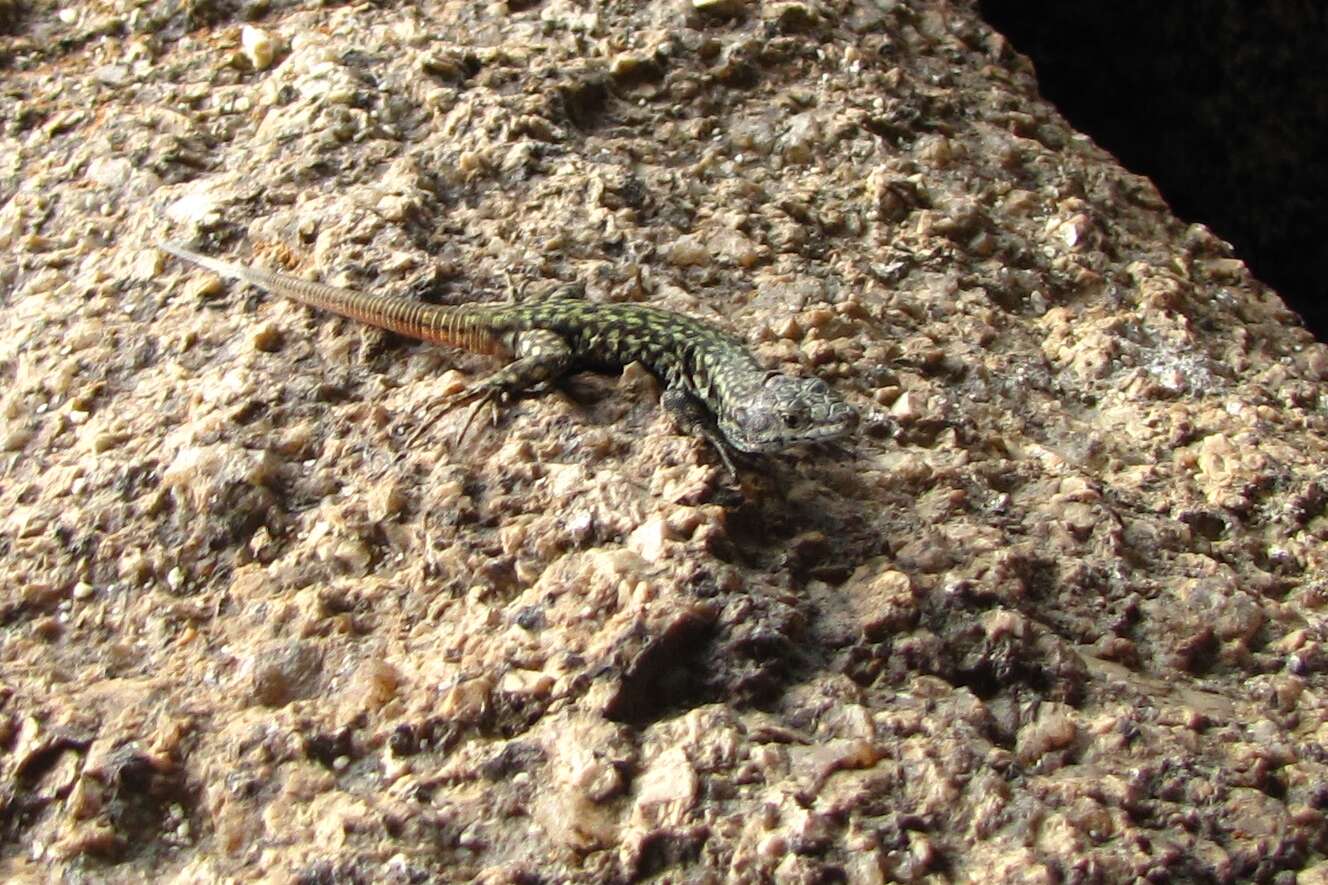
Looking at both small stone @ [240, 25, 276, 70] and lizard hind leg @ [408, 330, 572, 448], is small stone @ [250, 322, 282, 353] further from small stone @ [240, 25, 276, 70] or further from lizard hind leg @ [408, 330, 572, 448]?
small stone @ [240, 25, 276, 70]

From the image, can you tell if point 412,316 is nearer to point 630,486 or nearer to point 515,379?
point 515,379

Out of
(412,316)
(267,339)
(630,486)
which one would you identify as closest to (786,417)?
(630,486)

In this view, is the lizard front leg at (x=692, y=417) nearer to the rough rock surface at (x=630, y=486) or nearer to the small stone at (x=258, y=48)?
the rough rock surface at (x=630, y=486)

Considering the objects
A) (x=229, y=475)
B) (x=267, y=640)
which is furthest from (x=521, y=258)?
(x=267, y=640)

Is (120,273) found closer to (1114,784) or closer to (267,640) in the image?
(267,640)

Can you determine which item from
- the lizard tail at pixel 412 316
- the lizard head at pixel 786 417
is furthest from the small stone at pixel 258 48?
the lizard head at pixel 786 417

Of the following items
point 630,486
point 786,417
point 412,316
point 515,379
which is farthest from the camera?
point 412,316

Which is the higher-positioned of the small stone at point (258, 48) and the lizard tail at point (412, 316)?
the small stone at point (258, 48)
